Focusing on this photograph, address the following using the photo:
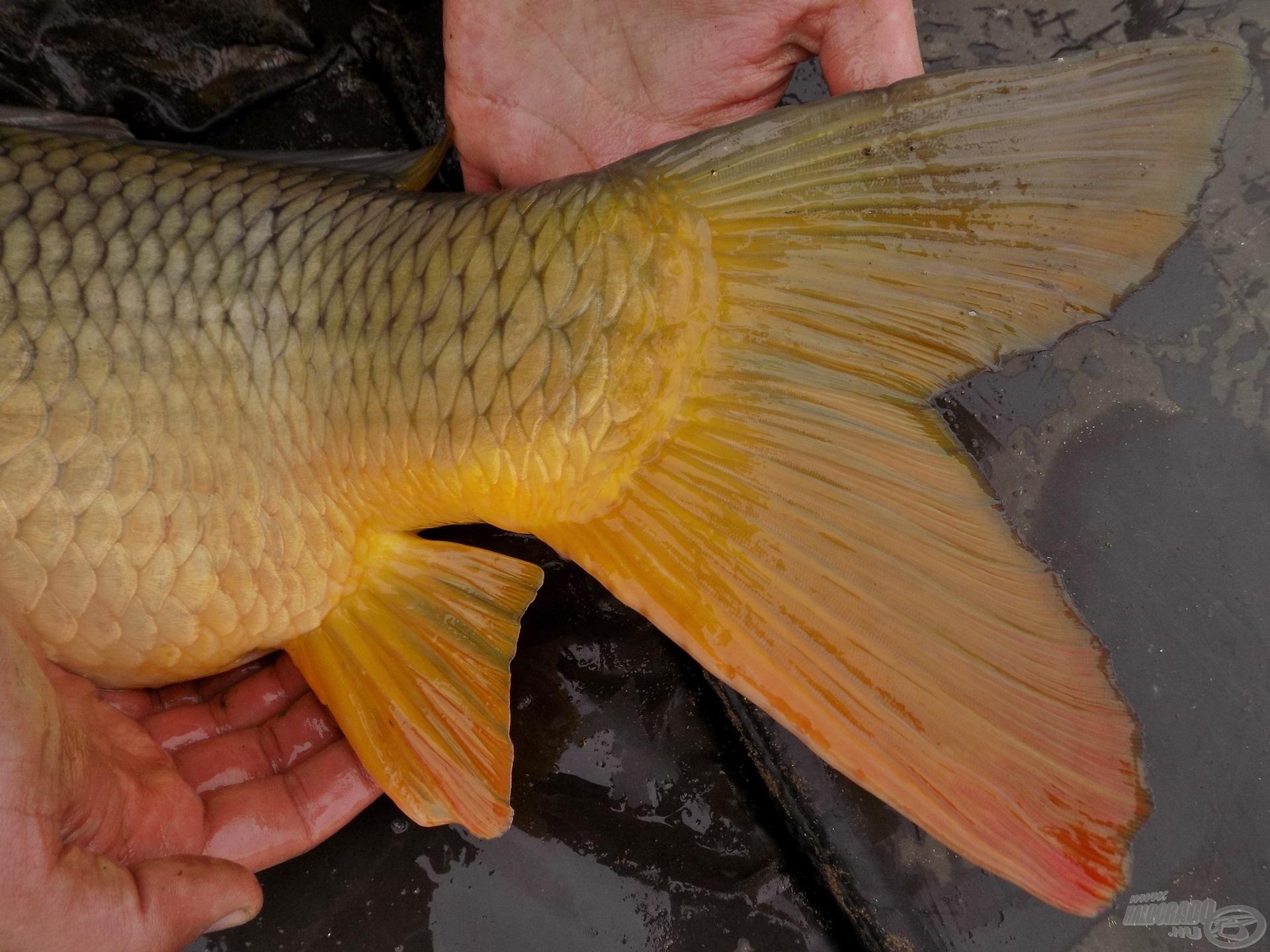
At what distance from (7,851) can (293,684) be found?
585mm

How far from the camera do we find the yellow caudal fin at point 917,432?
91 cm

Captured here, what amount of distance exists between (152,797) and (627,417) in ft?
2.97

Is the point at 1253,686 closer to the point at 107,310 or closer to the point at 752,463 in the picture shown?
the point at 752,463

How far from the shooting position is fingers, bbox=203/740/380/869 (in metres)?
1.34

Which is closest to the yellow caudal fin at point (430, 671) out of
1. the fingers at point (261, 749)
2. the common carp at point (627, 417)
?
the common carp at point (627, 417)

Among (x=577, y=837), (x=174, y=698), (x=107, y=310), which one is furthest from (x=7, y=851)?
(x=577, y=837)

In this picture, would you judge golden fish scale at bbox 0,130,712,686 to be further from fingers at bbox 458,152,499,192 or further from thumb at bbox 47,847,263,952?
fingers at bbox 458,152,499,192

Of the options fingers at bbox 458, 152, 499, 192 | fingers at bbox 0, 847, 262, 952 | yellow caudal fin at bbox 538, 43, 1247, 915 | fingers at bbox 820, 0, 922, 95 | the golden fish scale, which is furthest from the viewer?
fingers at bbox 458, 152, 499, 192

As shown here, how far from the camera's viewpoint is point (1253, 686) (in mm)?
1446

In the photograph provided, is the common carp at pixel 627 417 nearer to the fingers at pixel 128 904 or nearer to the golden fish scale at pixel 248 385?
the golden fish scale at pixel 248 385

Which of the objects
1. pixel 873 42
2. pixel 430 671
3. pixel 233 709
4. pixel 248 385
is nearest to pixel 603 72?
pixel 873 42

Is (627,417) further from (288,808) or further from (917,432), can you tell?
(288,808)

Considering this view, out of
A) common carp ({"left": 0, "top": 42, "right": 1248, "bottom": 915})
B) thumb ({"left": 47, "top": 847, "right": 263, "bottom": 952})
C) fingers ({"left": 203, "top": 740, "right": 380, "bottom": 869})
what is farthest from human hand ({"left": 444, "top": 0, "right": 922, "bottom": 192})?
thumb ({"left": 47, "top": 847, "right": 263, "bottom": 952})

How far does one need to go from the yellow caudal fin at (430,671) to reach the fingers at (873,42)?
36.6 inches
